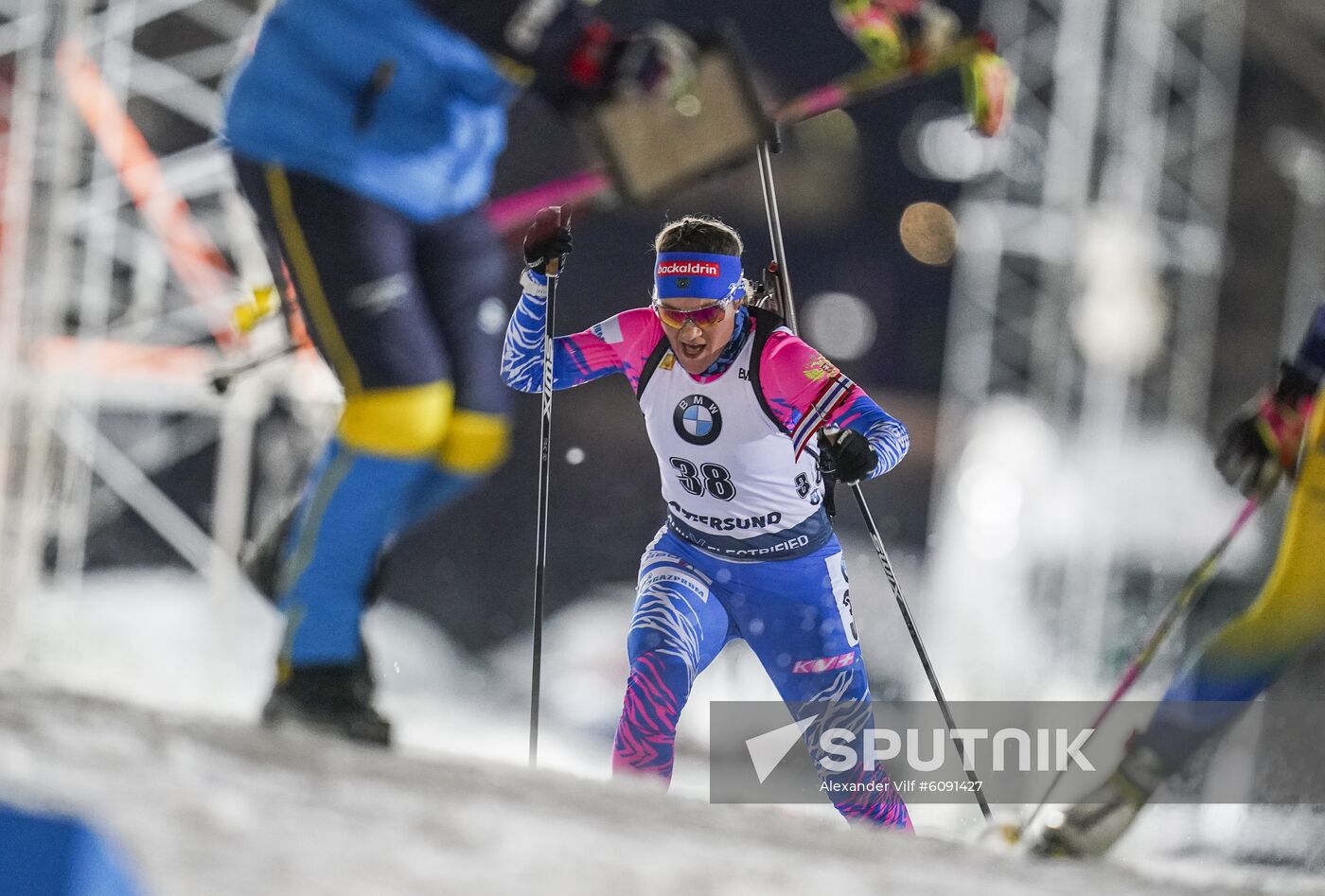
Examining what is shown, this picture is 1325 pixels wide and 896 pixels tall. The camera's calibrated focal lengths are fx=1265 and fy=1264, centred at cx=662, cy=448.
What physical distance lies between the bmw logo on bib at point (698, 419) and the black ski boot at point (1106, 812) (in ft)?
3.24

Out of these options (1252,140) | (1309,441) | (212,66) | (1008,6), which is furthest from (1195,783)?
(1252,140)

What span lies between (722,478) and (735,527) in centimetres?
11

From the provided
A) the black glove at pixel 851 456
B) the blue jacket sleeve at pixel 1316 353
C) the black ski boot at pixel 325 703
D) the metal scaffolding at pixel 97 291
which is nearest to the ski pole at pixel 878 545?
the black glove at pixel 851 456

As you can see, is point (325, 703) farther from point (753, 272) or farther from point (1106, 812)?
point (1106, 812)

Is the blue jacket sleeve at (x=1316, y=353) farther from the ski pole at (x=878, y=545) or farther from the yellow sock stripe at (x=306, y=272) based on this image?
the yellow sock stripe at (x=306, y=272)

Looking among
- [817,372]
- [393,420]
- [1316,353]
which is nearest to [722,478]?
[817,372]

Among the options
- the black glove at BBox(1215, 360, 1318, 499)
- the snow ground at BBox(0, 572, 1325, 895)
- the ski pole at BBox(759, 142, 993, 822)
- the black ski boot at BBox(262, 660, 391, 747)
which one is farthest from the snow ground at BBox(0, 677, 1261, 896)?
the black glove at BBox(1215, 360, 1318, 499)

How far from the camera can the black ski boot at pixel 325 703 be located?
79.0 inches

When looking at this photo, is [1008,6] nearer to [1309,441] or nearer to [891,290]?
[891,290]

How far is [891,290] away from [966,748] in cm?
389

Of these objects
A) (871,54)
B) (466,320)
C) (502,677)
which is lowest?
(502,677)

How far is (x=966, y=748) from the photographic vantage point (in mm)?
3182

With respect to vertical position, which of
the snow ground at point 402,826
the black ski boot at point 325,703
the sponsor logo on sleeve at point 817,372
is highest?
the sponsor logo on sleeve at point 817,372

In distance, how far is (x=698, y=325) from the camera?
A: 2.43 metres
